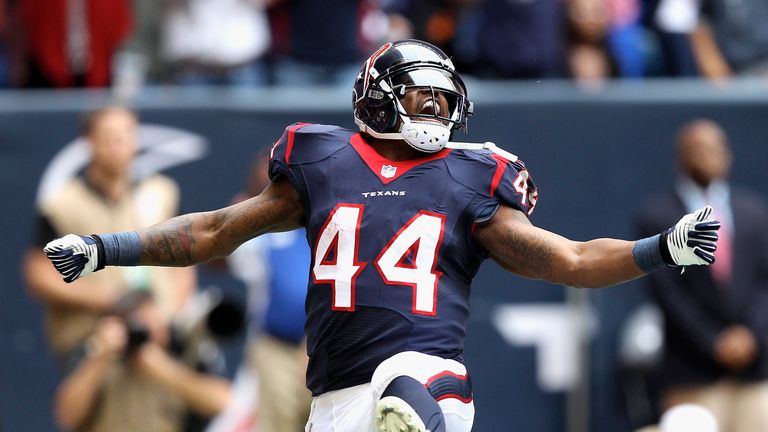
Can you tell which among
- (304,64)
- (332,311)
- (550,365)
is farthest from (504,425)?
(332,311)

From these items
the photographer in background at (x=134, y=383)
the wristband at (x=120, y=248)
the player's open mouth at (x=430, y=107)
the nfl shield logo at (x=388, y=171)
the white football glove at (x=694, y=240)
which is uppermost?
the player's open mouth at (x=430, y=107)

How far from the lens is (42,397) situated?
33.9 ft

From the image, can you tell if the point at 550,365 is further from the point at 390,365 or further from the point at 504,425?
the point at 390,365

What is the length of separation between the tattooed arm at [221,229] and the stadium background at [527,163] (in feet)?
14.6

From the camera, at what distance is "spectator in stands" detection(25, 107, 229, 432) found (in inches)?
376

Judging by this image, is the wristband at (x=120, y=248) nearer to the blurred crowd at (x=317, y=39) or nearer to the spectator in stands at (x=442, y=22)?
the blurred crowd at (x=317, y=39)

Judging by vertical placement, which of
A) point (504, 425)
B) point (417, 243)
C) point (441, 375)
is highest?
point (417, 243)

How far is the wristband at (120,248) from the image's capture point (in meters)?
5.78

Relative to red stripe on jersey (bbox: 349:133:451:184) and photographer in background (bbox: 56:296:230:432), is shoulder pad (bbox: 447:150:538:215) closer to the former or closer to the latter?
red stripe on jersey (bbox: 349:133:451:184)

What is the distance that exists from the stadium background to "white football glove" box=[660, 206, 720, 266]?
529cm

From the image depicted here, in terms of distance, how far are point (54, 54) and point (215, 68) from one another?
1114mm

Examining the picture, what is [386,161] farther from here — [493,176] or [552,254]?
[552,254]

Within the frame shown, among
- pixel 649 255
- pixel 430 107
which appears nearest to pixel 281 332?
pixel 430 107

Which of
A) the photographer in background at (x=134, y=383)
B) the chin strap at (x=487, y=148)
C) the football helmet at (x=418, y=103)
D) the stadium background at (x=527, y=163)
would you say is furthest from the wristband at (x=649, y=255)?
the stadium background at (x=527, y=163)
